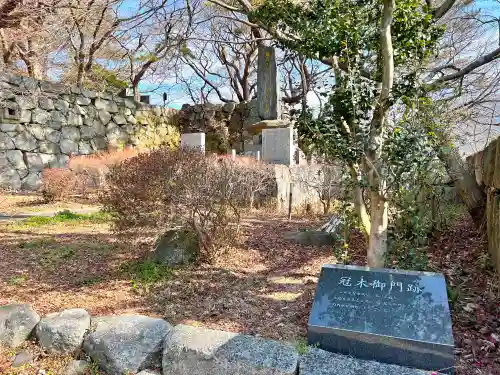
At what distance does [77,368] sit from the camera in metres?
2.53

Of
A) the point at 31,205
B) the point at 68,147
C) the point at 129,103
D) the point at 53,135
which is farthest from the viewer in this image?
the point at 129,103

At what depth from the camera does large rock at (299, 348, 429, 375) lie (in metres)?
2.15

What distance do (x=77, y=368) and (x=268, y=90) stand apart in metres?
9.26

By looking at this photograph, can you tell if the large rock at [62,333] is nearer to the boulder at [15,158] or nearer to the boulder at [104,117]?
the boulder at [15,158]

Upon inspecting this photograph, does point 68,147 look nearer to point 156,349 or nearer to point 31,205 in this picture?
point 31,205

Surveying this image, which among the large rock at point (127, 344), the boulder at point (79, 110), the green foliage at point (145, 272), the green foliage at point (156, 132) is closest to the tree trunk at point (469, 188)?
the green foliage at point (145, 272)

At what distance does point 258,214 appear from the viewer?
24.7ft

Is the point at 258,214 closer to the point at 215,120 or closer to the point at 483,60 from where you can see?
the point at 483,60

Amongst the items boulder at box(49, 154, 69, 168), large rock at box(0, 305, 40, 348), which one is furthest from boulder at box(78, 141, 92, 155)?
large rock at box(0, 305, 40, 348)

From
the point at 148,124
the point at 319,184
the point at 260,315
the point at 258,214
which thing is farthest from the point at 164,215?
the point at 148,124

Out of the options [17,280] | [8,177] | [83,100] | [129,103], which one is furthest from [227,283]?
[129,103]

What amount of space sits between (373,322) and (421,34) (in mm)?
2432

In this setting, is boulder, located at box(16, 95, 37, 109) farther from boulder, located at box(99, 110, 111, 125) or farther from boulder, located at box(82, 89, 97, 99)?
boulder, located at box(99, 110, 111, 125)

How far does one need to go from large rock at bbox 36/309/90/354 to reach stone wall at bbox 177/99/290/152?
35.0 feet
